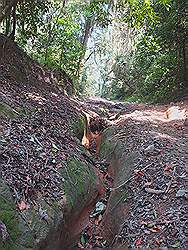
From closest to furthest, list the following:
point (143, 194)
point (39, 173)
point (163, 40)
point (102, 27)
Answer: point (39, 173) < point (143, 194) < point (163, 40) < point (102, 27)

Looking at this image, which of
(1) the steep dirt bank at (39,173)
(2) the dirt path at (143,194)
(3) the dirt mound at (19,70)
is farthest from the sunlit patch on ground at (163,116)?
(3) the dirt mound at (19,70)

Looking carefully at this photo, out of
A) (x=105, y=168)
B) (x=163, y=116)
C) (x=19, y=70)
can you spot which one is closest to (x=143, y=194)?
(x=105, y=168)

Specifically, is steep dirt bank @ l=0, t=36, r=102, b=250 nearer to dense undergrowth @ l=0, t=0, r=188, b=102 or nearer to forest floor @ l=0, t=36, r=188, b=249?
forest floor @ l=0, t=36, r=188, b=249

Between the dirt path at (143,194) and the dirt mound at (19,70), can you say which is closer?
the dirt path at (143,194)

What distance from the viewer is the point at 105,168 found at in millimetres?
6812

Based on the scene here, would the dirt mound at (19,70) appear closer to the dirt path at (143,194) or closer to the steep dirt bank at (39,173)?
the steep dirt bank at (39,173)

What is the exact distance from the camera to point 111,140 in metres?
7.78

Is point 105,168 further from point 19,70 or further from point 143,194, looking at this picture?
point 19,70

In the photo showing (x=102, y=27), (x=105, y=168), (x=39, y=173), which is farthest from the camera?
(x=102, y=27)

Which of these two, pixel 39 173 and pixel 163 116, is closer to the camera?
pixel 39 173

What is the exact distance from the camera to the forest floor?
13.1 ft

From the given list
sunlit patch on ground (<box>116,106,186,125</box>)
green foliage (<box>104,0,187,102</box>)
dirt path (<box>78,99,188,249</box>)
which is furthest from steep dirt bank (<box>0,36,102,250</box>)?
green foliage (<box>104,0,187,102</box>)

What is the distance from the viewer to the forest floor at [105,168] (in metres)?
4.00

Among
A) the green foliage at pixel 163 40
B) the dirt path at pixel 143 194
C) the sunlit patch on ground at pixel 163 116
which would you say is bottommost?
the dirt path at pixel 143 194
